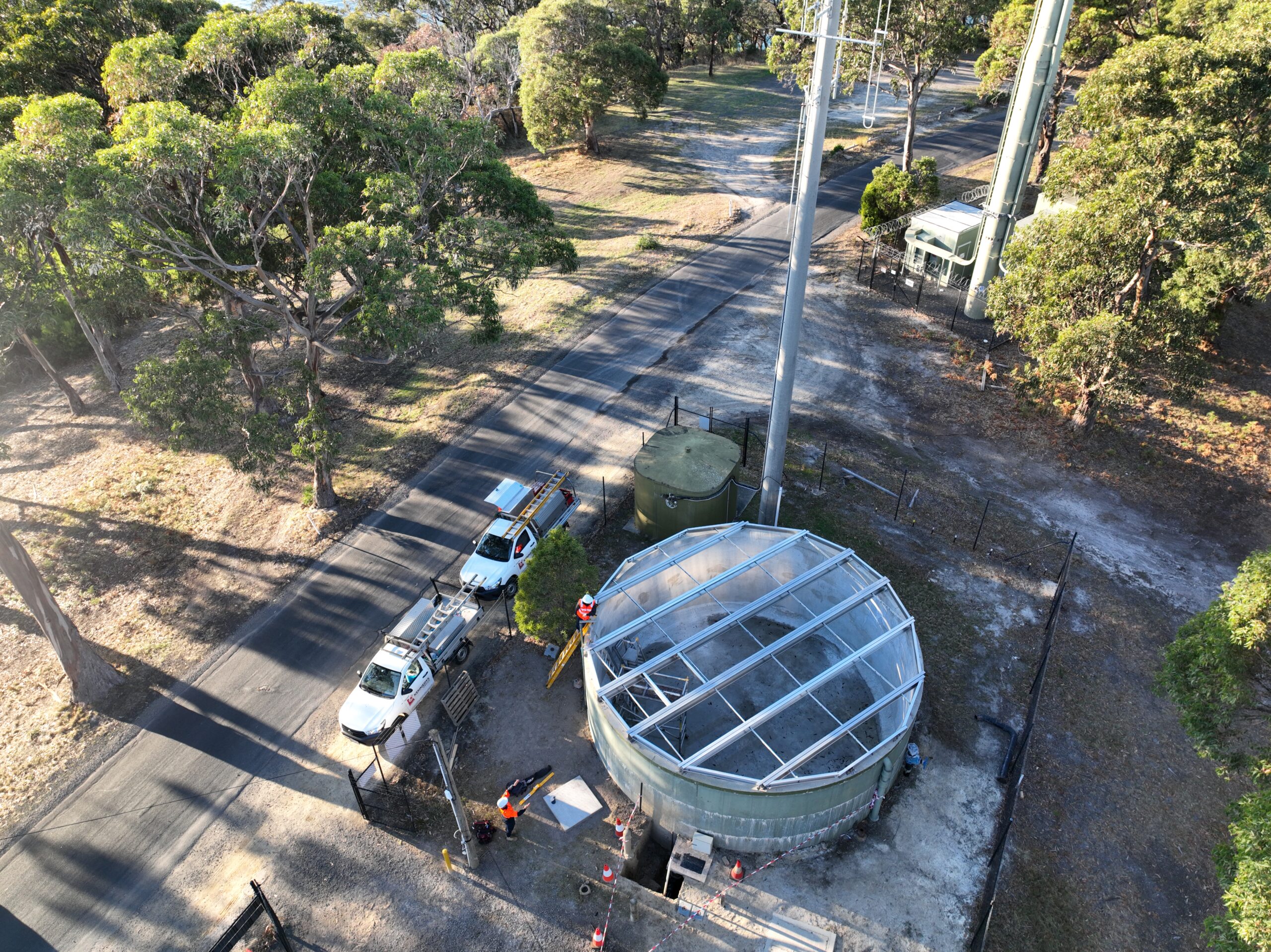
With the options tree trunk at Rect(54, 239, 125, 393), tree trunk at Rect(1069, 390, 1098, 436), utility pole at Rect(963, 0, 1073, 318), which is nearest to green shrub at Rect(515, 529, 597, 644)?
tree trunk at Rect(54, 239, 125, 393)

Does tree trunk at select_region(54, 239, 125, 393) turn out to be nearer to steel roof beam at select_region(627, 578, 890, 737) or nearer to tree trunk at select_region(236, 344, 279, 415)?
tree trunk at select_region(236, 344, 279, 415)

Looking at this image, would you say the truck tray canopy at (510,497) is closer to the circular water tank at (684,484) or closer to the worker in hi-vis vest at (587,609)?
the circular water tank at (684,484)

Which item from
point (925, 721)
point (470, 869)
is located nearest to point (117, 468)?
point (470, 869)

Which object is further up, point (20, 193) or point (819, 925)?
point (20, 193)

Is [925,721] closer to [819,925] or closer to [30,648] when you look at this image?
[819,925]

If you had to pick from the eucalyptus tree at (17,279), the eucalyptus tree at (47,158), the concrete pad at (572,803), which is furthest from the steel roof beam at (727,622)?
the eucalyptus tree at (17,279)

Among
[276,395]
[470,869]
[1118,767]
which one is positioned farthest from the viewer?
[276,395]

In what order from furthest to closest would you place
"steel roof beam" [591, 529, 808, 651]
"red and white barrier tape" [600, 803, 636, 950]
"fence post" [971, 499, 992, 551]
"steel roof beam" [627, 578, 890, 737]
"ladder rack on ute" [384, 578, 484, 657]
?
"fence post" [971, 499, 992, 551] < "ladder rack on ute" [384, 578, 484, 657] < "steel roof beam" [591, 529, 808, 651] < "steel roof beam" [627, 578, 890, 737] < "red and white barrier tape" [600, 803, 636, 950]
